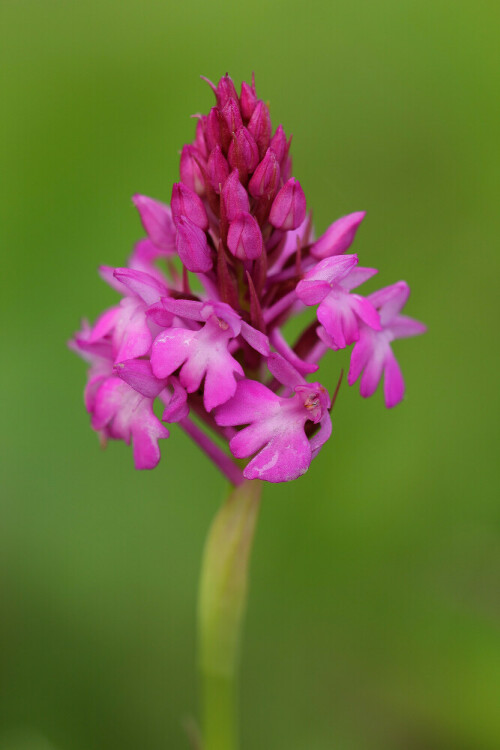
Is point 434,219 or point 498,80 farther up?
point 498,80

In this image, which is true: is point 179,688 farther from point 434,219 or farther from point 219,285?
point 434,219

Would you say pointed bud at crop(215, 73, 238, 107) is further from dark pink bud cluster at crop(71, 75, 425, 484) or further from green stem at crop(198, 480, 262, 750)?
green stem at crop(198, 480, 262, 750)

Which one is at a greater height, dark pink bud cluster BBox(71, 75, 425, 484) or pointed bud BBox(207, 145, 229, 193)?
pointed bud BBox(207, 145, 229, 193)

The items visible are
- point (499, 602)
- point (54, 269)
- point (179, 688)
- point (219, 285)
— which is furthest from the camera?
point (54, 269)

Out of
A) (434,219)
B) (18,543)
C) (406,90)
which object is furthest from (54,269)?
(406,90)

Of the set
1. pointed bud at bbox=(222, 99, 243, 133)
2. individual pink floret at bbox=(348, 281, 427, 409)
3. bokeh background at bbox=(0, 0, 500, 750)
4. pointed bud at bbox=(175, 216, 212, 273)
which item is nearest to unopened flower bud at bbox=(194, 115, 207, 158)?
pointed bud at bbox=(222, 99, 243, 133)

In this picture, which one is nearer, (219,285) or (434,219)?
(219,285)
